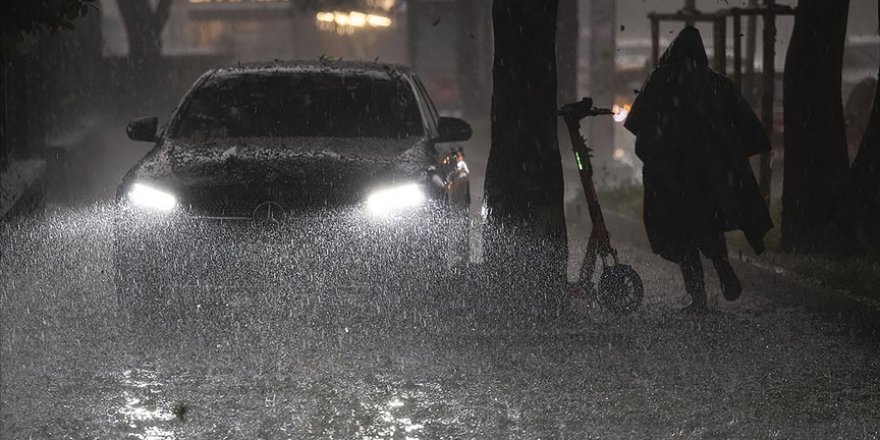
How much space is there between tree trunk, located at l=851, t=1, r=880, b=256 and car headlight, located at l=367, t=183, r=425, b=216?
4.01 meters

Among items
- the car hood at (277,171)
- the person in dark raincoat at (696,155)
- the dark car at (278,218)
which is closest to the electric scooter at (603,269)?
the person in dark raincoat at (696,155)

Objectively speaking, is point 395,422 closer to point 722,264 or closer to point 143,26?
point 722,264

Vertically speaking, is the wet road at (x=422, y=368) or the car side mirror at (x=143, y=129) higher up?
the car side mirror at (x=143, y=129)

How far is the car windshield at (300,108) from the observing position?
1117 cm

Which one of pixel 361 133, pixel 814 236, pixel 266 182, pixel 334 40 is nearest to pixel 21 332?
pixel 266 182

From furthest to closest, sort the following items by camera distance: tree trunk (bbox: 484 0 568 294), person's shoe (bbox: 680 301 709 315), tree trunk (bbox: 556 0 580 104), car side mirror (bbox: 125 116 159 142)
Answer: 1. tree trunk (bbox: 556 0 580 104)
2. car side mirror (bbox: 125 116 159 142)
3. tree trunk (bbox: 484 0 568 294)
4. person's shoe (bbox: 680 301 709 315)

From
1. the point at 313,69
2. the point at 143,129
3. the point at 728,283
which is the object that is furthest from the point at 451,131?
the point at 728,283

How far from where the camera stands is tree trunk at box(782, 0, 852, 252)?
1262 centimetres

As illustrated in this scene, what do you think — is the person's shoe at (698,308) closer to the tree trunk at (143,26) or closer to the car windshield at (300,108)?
the car windshield at (300,108)

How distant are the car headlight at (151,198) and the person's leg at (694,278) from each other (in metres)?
3.01

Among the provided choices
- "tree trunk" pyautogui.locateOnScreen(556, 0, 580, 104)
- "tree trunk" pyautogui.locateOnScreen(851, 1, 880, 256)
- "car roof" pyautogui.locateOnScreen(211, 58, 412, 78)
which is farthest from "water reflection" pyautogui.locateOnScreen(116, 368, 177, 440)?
"tree trunk" pyautogui.locateOnScreen(556, 0, 580, 104)

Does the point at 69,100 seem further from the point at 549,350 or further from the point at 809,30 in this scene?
the point at 549,350

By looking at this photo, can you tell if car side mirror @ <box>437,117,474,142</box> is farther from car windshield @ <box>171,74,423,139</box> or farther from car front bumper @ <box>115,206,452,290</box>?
car front bumper @ <box>115,206,452,290</box>

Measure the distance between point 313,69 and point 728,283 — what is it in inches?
134
